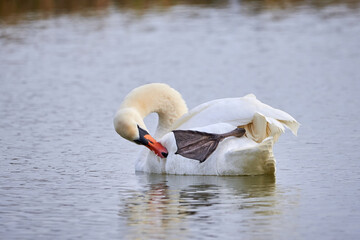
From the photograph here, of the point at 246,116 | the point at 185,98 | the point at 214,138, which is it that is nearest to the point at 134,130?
the point at 214,138

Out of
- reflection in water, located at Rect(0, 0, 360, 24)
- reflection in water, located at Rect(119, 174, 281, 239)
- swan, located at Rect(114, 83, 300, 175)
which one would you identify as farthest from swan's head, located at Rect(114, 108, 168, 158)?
reflection in water, located at Rect(0, 0, 360, 24)

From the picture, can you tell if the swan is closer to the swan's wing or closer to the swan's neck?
the swan's wing

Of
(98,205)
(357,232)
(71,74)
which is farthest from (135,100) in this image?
(71,74)

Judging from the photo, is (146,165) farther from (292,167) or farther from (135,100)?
(292,167)

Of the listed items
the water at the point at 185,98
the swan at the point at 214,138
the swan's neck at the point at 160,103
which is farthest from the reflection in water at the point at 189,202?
the swan's neck at the point at 160,103

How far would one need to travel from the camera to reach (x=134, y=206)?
321 inches

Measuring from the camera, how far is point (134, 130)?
939 cm

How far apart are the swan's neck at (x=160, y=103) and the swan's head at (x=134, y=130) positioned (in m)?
0.39

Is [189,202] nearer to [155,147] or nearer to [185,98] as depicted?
[155,147]

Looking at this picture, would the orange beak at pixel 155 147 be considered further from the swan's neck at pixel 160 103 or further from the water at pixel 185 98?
the swan's neck at pixel 160 103

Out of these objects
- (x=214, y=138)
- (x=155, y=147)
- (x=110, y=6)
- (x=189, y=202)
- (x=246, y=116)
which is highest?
(x=110, y=6)

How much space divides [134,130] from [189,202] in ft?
4.69

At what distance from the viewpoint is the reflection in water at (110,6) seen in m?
26.1

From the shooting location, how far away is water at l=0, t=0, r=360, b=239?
7.59m
